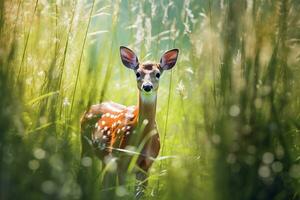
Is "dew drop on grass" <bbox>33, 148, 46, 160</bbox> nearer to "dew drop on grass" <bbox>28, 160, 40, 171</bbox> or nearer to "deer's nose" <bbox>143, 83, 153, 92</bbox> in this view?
"dew drop on grass" <bbox>28, 160, 40, 171</bbox>

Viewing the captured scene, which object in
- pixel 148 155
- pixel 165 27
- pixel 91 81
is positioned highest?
pixel 165 27

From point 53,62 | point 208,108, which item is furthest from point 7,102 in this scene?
point 208,108

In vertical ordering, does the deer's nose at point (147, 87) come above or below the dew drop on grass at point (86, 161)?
above

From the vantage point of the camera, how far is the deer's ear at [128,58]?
3.46 meters

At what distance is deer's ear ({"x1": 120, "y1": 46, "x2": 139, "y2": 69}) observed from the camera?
346 centimetres

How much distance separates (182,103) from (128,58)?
0.28 metres

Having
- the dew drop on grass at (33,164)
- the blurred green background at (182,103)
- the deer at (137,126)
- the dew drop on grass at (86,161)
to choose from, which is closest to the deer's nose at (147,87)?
the deer at (137,126)

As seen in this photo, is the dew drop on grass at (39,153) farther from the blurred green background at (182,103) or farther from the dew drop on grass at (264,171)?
the dew drop on grass at (264,171)

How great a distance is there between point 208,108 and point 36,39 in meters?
0.74

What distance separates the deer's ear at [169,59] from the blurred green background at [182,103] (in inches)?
4.1

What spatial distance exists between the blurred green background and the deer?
0.06 meters

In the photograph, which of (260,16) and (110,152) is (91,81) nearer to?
(110,152)

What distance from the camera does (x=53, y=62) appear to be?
3348 millimetres

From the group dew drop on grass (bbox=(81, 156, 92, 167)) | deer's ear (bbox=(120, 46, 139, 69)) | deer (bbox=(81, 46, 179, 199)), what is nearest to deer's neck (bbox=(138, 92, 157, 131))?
deer (bbox=(81, 46, 179, 199))
